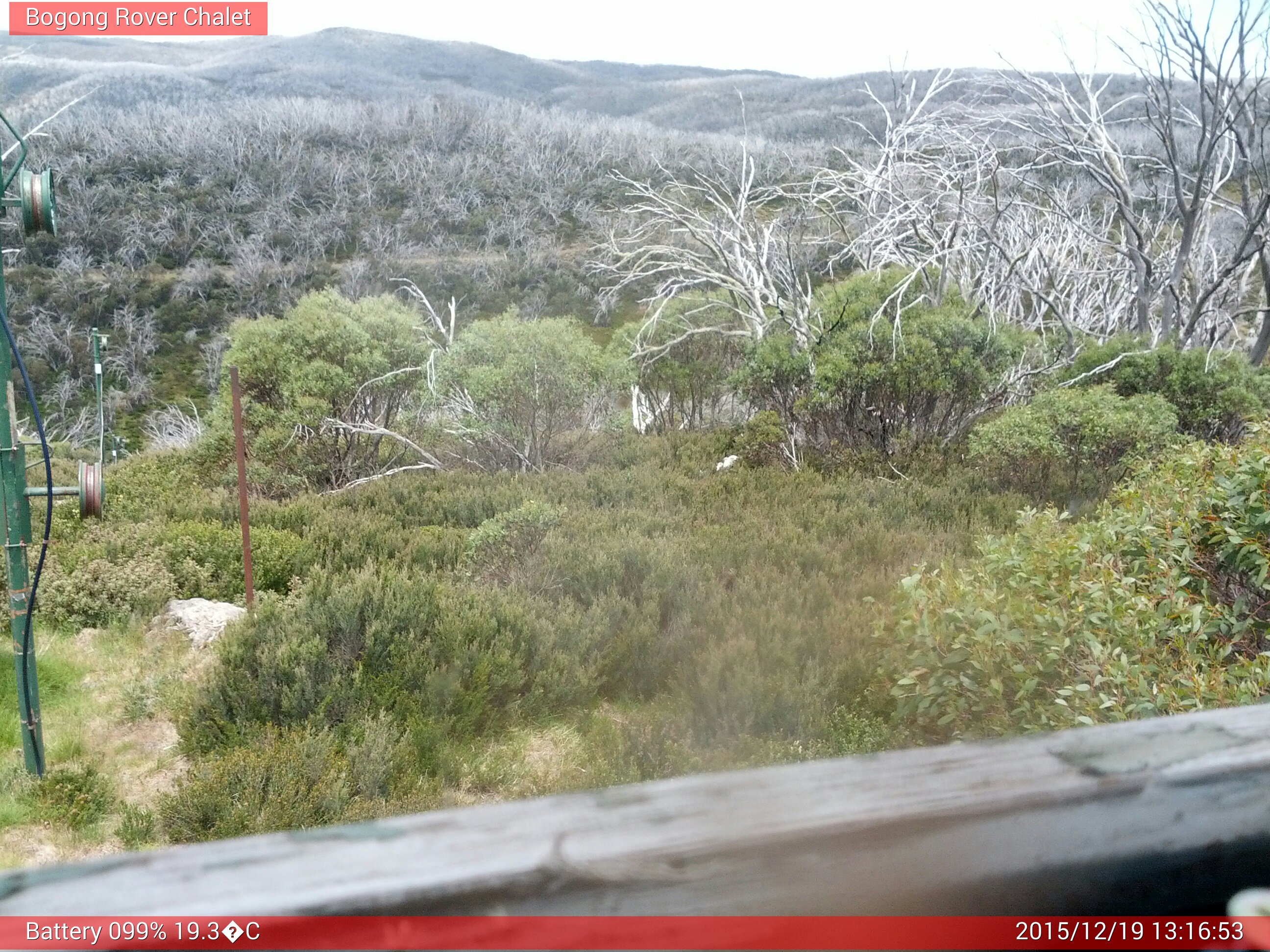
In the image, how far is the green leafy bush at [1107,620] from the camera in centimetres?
280

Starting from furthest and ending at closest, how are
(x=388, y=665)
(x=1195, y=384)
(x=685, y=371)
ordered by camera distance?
(x=685, y=371), (x=1195, y=384), (x=388, y=665)

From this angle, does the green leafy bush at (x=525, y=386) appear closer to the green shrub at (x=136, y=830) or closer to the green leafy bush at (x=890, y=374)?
the green leafy bush at (x=890, y=374)

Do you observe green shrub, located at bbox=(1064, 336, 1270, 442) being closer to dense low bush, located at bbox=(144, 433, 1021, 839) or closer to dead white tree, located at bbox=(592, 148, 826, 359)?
dense low bush, located at bbox=(144, 433, 1021, 839)

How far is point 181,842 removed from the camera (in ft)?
9.65

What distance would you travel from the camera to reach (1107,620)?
3.06 m

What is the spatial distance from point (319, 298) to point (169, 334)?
25.3 feet

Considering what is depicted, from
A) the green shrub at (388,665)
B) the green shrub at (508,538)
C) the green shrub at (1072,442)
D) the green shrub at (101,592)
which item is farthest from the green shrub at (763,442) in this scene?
the green shrub at (101,592)

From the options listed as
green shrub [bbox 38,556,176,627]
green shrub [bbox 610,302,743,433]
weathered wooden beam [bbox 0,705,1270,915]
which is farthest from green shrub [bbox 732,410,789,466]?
weathered wooden beam [bbox 0,705,1270,915]

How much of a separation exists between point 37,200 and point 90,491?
42.6 inches

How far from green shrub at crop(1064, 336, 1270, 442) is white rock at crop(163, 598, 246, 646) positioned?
24.3ft

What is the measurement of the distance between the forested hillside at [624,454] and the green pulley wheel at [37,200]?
1.17 meters

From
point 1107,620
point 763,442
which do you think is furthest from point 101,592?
point 763,442

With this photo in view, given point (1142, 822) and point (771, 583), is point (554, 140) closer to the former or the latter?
point (771, 583)

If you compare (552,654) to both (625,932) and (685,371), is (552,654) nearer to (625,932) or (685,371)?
(625,932)
